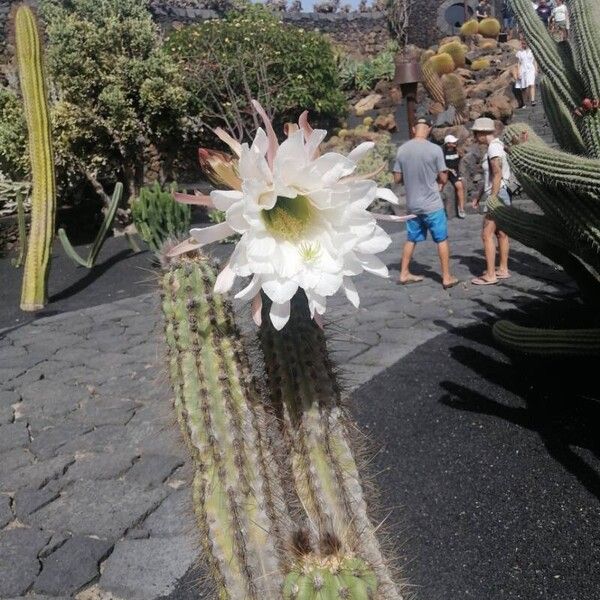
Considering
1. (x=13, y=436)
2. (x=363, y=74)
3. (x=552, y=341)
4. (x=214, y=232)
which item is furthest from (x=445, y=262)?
(x=363, y=74)

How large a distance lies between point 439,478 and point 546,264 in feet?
15.9

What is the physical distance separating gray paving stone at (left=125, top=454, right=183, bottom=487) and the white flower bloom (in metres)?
2.73

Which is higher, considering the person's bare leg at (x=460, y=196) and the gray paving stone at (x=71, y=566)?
the person's bare leg at (x=460, y=196)

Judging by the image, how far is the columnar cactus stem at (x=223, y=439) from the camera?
1324 millimetres

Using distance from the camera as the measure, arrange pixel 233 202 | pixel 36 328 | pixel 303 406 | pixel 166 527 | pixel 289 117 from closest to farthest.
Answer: pixel 233 202, pixel 303 406, pixel 166 527, pixel 36 328, pixel 289 117

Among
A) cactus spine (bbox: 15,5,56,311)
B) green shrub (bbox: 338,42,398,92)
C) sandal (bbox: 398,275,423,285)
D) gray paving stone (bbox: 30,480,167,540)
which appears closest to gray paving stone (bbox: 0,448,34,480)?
gray paving stone (bbox: 30,480,167,540)

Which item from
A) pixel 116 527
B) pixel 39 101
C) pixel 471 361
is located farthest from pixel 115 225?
pixel 116 527

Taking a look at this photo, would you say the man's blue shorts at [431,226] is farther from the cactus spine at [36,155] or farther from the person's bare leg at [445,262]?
the cactus spine at [36,155]

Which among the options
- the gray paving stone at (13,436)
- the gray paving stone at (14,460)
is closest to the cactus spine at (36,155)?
the gray paving stone at (13,436)

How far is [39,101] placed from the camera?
7.43 meters

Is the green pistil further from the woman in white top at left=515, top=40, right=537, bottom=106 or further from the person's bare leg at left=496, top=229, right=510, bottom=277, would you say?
the woman in white top at left=515, top=40, right=537, bottom=106

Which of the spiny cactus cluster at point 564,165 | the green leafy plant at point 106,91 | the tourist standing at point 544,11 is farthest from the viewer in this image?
the tourist standing at point 544,11

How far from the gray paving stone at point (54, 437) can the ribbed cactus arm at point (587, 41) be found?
3830 mm

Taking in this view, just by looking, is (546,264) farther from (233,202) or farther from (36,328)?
(233,202)
